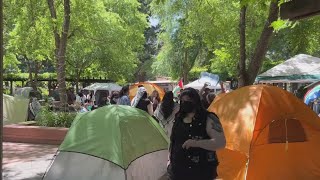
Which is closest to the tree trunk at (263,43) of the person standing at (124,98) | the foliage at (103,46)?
the person standing at (124,98)

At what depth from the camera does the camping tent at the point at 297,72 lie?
13.4 m

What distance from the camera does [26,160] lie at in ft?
30.8

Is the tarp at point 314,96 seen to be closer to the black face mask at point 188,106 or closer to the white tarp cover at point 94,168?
the white tarp cover at point 94,168

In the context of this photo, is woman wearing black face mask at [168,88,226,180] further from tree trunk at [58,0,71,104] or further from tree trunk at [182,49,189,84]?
tree trunk at [182,49,189,84]

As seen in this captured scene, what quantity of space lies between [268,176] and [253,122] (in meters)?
0.80

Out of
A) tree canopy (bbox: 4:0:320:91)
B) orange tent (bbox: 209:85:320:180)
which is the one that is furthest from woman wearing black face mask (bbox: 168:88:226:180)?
orange tent (bbox: 209:85:320:180)

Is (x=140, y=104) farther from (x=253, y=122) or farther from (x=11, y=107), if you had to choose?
(x=11, y=107)

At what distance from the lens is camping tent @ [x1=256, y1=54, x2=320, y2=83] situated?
13438mm

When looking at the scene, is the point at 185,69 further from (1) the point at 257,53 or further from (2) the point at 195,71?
(1) the point at 257,53

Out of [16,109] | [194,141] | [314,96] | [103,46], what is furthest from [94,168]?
[103,46]

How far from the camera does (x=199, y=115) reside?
3957 millimetres

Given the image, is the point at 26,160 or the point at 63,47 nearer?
the point at 26,160

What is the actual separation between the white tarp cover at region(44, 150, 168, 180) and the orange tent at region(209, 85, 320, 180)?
49.0 inches

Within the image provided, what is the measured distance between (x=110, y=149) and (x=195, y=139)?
266 cm
